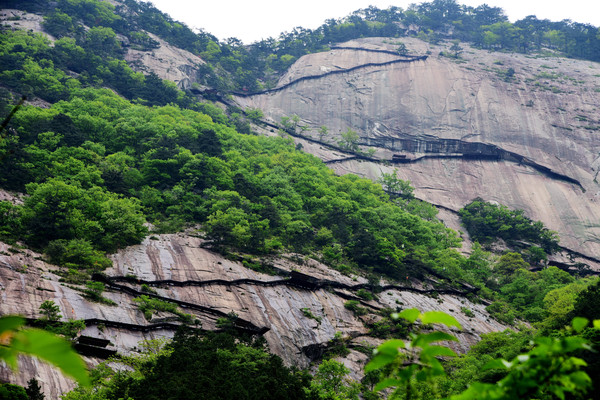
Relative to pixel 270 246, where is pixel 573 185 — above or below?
above

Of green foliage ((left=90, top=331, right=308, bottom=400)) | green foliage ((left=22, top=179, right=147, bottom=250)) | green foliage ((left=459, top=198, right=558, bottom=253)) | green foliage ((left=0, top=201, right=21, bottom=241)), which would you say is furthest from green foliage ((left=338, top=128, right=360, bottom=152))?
green foliage ((left=90, top=331, right=308, bottom=400))

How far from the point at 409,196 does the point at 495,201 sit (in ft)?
42.6

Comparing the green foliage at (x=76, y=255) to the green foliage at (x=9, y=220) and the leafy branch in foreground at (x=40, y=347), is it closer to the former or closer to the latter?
the green foliage at (x=9, y=220)

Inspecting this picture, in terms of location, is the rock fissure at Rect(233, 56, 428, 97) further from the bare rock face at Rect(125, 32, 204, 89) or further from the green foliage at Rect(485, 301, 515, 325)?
the green foliage at Rect(485, 301, 515, 325)

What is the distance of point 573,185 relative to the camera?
5662cm

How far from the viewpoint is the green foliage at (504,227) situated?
47.6 m

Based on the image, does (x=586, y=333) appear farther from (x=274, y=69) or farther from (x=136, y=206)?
(x=274, y=69)

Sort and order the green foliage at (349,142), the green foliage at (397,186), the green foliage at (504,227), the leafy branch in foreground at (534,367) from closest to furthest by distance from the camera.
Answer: the leafy branch in foreground at (534,367)
the green foliage at (504,227)
the green foliage at (397,186)
the green foliage at (349,142)

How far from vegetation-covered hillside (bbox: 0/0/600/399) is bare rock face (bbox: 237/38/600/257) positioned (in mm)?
6533

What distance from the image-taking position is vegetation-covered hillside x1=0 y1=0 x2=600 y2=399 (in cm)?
1390

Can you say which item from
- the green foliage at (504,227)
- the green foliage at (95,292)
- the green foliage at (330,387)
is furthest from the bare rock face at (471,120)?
the green foliage at (95,292)

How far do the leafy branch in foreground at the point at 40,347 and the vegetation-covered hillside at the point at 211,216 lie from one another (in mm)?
79

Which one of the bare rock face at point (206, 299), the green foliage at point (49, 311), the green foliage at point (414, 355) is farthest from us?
the bare rock face at point (206, 299)

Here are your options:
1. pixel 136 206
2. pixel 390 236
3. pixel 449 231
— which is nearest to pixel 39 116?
pixel 136 206
